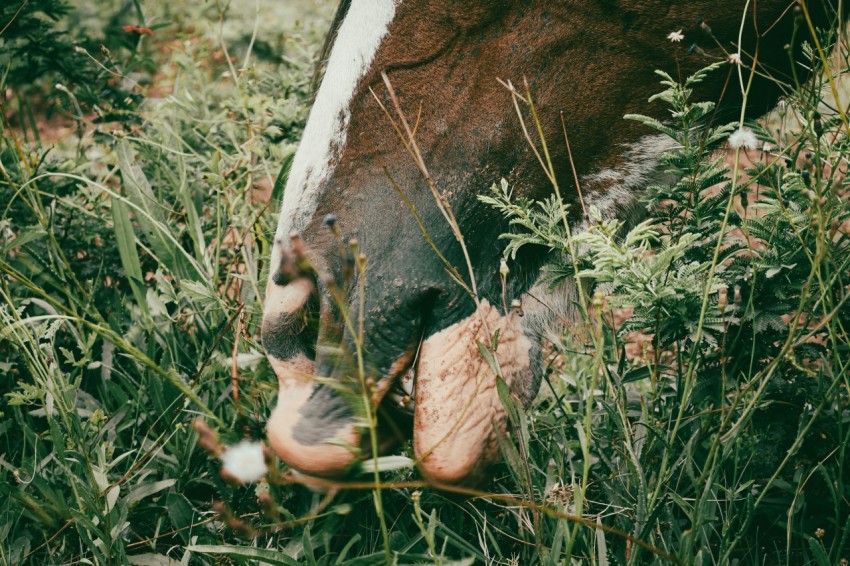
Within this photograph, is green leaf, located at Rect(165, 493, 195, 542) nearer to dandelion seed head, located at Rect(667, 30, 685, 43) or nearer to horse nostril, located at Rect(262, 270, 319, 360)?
horse nostril, located at Rect(262, 270, 319, 360)

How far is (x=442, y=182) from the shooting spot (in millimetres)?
1351

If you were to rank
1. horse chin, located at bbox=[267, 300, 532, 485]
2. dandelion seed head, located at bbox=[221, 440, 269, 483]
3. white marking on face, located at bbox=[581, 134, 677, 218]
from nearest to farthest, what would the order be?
Answer: dandelion seed head, located at bbox=[221, 440, 269, 483], horse chin, located at bbox=[267, 300, 532, 485], white marking on face, located at bbox=[581, 134, 677, 218]

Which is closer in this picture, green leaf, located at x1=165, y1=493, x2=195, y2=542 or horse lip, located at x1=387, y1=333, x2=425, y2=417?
horse lip, located at x1=387, y1=333, x2=425, y2=417

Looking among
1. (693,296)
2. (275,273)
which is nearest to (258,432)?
(275,273)

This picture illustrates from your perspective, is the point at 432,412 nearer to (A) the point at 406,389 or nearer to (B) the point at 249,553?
(A) the point at 406,389

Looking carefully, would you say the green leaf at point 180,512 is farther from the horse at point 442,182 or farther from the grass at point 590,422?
the horse at point 442,182

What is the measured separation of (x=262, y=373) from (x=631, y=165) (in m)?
0.89

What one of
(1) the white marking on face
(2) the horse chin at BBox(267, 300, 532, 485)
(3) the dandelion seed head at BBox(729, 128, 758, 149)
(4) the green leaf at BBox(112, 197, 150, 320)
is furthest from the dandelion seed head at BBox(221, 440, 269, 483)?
(4) the green leaf at BBox(112, 197, 150, 320)

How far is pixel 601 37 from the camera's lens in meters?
1.37

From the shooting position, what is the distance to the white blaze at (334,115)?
1.37 meters

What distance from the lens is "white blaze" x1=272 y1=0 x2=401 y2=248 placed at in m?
1.37

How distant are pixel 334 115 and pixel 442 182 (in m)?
0.24

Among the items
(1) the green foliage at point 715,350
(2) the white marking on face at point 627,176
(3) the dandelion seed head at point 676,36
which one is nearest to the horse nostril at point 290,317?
(1) the green foliage at point 715,350

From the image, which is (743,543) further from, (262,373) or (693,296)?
(262,373)
